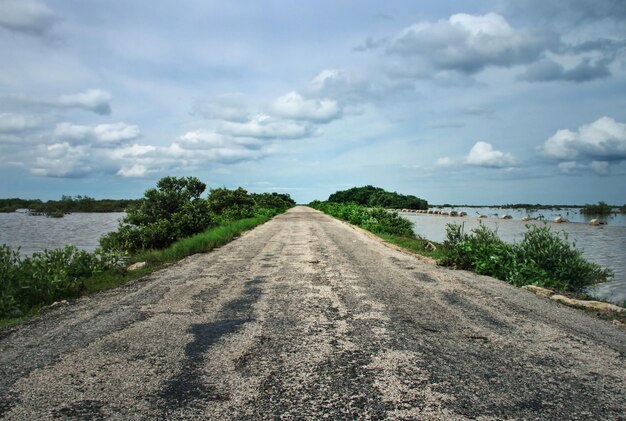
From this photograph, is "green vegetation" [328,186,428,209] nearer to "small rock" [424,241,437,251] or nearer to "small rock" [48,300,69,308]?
"small rock" [424,241,437,251]

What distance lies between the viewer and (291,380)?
4062mm

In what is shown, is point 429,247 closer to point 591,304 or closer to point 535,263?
point 535,263

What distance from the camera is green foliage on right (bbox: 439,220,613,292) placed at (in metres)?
10.4

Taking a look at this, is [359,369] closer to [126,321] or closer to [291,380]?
[291,380]

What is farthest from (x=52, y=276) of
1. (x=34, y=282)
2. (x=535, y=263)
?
(x=535, y=263)

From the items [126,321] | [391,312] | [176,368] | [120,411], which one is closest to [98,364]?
[176,368]

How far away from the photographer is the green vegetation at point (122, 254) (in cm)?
891

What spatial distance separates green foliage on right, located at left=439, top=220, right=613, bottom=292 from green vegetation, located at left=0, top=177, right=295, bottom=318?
945 centimetres

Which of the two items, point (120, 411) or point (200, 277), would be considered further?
point (200, 277)

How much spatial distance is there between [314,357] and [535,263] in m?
8.42

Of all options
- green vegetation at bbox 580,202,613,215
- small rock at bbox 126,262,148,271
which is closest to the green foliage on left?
small rock at bbox 126,262,148,271

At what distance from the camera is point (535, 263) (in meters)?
10.7

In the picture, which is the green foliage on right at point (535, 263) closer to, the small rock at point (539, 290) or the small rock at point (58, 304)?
the small rock at point (539, 290)

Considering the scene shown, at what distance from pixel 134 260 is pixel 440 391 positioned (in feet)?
42.3
